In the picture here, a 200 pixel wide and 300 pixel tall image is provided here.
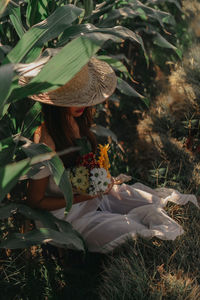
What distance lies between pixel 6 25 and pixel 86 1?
0.34 metres

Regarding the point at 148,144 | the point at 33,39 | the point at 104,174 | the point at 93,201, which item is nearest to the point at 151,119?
the point at 148,144

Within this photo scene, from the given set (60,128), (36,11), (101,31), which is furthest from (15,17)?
(60,128)

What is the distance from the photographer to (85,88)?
1.48 m

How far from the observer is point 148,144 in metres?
2.73

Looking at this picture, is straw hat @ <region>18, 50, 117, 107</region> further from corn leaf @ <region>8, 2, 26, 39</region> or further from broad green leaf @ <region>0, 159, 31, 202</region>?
broad green leaf @ <region>0, 159, 31, 202</region>

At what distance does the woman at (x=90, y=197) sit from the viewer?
1.45 m

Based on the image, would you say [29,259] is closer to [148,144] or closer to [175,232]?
[175,232]

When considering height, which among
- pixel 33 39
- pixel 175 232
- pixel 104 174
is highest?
pixel 33 39

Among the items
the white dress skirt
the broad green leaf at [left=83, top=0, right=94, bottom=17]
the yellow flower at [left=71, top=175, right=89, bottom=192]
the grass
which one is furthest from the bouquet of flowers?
the broad green leaf at [left=83, top=0, right=94, bottom=17]

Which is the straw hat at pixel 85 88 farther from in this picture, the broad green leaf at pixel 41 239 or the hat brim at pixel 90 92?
the broad green leaf at pixel 41 239

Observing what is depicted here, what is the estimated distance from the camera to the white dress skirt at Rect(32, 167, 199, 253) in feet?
5.36

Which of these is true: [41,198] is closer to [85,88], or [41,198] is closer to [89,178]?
[89,178]

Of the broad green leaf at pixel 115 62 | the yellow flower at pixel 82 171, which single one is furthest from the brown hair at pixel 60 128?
the broad green leaf at pixel 115 62

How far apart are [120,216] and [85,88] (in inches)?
21.9
